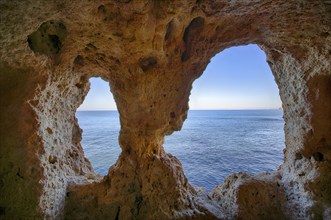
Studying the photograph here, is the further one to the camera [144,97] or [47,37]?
[144,97]

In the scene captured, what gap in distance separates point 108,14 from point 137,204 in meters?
3.32

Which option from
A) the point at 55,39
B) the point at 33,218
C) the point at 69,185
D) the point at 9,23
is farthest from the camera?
the point at 69,185

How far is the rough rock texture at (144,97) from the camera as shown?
2959 millimetres

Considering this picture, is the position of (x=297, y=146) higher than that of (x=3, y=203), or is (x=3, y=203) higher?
(x=297, y=146)

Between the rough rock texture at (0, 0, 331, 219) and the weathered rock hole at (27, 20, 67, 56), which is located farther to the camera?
the weathered rock hole at (27, 20, 67, 56)

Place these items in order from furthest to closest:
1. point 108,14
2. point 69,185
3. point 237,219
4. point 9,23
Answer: point 69,185 → point 237,219 → point 108,14 → point 9,23

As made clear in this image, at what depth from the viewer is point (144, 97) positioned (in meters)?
4.16

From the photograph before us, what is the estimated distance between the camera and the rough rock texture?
2.96 metres

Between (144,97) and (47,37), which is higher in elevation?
(47,37)

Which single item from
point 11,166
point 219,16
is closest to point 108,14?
point 219,16

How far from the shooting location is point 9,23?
2.42 metres

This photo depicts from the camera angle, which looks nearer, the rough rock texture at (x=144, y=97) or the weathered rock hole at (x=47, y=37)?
the rough rock texture at (x=144, y=97)

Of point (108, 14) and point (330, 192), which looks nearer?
point (108, 14)

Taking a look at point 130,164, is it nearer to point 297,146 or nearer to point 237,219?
point 237,219
